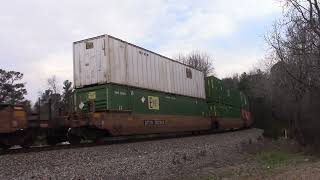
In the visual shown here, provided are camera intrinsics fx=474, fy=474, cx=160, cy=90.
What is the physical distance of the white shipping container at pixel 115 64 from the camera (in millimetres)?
21766

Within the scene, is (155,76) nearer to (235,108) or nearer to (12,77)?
(235,108)

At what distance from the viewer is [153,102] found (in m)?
24.7

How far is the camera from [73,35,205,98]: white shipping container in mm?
21766

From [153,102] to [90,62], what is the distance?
430 centimetres

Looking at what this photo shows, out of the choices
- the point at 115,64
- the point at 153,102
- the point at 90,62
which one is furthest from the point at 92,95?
the point at 153,102

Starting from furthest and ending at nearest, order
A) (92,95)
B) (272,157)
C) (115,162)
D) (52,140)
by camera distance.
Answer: (92,95) < (52,140) < (272,157) < (115,162)

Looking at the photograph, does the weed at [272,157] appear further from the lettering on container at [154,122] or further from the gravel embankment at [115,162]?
the lettering on container at [154,122]

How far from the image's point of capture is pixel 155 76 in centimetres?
2581

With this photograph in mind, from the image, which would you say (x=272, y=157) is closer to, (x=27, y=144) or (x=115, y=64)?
(x=115, y=64)

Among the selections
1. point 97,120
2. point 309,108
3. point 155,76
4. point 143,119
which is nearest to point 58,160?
point 97,120

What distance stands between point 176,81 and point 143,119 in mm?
6312

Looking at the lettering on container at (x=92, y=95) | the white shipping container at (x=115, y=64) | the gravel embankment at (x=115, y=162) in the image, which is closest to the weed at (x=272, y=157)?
the gravel embankment at (x=115, y=162)

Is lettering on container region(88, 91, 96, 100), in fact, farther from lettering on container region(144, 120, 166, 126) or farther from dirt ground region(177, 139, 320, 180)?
dirt ground region(177, 139, 320, 180)

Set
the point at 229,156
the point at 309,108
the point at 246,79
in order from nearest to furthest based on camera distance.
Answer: the point at 229,156 → the point at 309,108 → the point at 246,79
